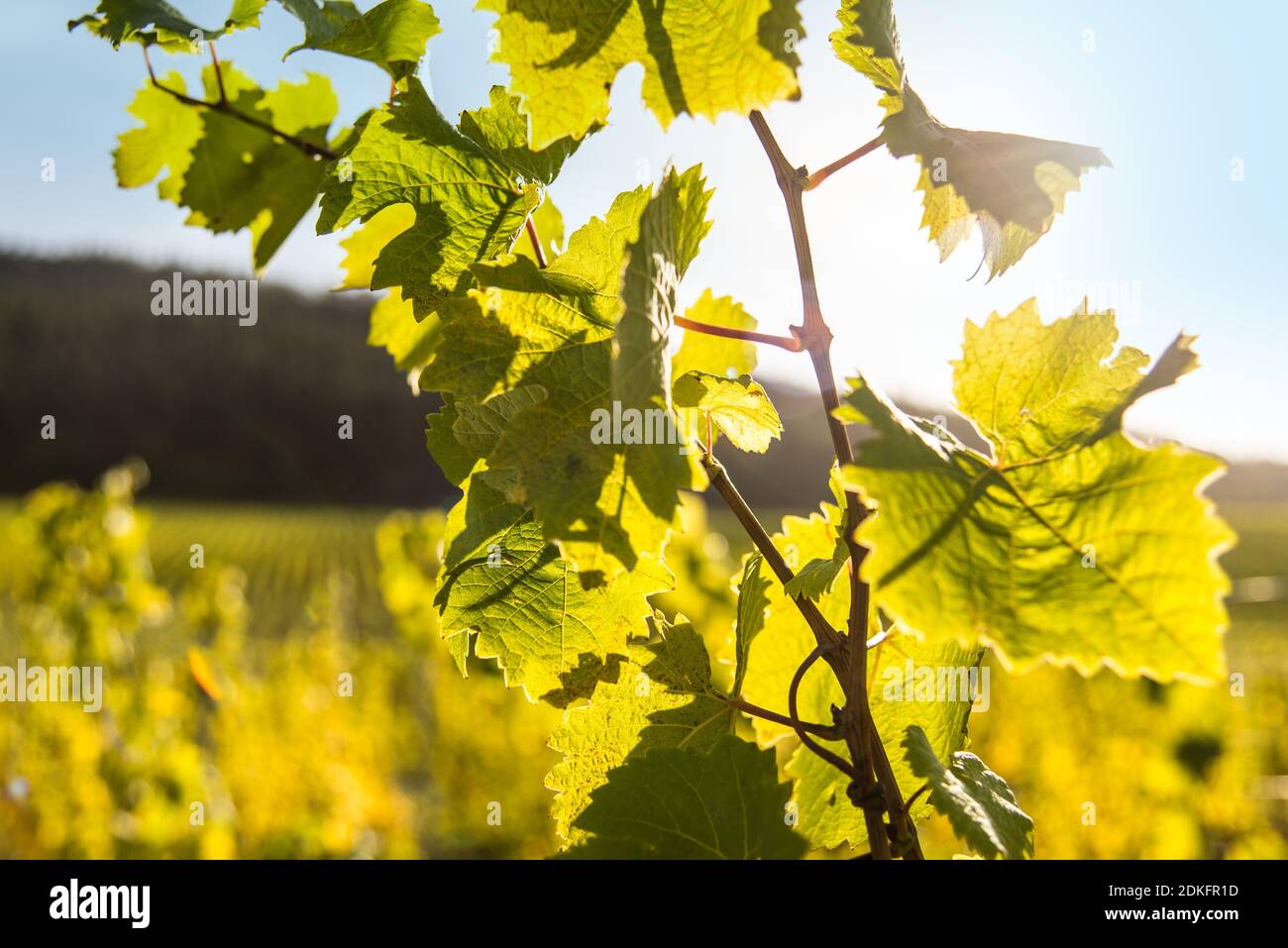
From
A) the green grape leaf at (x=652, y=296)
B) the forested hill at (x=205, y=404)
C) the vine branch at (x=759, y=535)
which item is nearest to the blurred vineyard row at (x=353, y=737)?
the vine branch at (x=759, y=535)

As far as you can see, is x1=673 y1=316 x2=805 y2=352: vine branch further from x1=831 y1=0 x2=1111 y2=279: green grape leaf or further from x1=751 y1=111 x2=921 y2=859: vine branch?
x1=831 y1=0 x2=1111 y2=279: green grape leaf

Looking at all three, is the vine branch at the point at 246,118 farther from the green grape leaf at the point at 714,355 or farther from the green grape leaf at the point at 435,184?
the green grape leaf at the point at 714,355

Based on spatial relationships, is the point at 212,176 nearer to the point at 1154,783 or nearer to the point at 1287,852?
the point at 1287,852

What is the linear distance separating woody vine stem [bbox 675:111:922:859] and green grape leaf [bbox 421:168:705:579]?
7 cm

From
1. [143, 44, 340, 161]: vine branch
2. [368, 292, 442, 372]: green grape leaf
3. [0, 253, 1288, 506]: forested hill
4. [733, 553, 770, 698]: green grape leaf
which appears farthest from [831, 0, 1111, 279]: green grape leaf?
[0, 253, 1288, 506]: forested hill

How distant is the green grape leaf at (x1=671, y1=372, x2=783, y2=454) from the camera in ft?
2.50

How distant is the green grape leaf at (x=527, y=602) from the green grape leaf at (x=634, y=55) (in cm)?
33

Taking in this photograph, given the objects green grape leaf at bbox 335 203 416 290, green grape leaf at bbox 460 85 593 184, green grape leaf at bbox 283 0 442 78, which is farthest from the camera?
green grape leaf at bbox 335 203 416 290

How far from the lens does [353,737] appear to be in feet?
28.6

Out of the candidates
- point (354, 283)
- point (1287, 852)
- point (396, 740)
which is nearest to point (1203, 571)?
point (354, 283)

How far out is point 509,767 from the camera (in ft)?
25.8

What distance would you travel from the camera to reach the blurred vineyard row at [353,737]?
5473 mm
